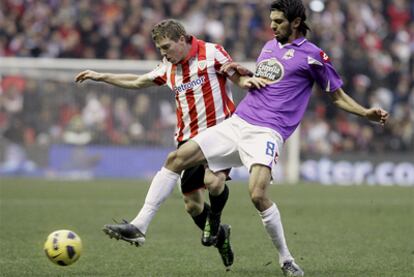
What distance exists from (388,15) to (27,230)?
17.3 m

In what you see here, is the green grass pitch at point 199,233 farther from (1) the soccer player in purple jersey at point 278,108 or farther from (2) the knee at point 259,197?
(1) the soccer player in purple jersey at point 278,108

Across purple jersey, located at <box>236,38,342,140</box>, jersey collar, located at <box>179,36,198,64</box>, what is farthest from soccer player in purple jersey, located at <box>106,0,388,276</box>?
jersey collar, located at <box>179,36,198,64</box>

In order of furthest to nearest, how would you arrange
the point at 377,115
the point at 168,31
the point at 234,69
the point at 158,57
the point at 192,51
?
the point at 158,57 < the point at 192,51 < the point at 234,69 < the point at 168,31 < the point at 377,115

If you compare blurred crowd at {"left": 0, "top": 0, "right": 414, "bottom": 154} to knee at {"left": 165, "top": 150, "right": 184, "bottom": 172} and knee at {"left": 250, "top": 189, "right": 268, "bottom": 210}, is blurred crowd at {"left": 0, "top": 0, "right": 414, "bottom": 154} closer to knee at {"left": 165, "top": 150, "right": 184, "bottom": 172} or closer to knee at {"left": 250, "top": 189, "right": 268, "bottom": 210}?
knee at {"left": 165, "top": 150, "right": 184, "bottom": 172}

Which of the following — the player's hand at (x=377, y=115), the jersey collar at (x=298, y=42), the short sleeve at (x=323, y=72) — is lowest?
the player's hand at (x=377, y=115)

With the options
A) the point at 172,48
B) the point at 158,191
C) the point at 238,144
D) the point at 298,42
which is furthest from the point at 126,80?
the point at 298,42

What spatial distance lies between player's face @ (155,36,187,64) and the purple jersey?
809 millimetres

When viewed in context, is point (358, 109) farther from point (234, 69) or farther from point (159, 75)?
point (159, 75)

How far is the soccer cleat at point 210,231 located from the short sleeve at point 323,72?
1.55 meters

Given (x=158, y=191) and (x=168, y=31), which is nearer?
(x=158, y=191)

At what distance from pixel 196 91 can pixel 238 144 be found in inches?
33.9

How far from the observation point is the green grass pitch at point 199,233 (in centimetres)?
828

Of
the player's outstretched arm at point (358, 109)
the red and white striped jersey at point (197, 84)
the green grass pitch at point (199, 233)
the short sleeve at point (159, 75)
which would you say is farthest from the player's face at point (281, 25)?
the green grass pitch at point (199, 233)

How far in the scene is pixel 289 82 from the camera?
796 cm
